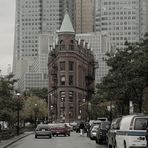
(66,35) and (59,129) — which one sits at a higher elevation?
(66,35)

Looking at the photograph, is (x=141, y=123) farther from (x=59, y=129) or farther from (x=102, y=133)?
(x=59, y=129)

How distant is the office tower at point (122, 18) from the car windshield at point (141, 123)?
509 feet

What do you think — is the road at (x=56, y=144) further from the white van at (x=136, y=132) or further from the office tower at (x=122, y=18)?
the office tower at (x=122, y=18)

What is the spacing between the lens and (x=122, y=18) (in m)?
183

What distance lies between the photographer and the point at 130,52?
158 feet

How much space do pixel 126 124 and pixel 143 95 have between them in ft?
71.4

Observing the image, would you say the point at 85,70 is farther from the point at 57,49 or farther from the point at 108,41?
the point at 108,41

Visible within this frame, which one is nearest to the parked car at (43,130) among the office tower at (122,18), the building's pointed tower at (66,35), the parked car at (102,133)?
the parked car at (102,133)

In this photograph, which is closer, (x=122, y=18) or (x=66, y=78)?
(x=66, y=78)

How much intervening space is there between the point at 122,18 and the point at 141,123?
163722 mm

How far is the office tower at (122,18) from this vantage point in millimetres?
177250

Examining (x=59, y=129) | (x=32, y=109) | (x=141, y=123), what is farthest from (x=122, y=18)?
(x=141, y=123)

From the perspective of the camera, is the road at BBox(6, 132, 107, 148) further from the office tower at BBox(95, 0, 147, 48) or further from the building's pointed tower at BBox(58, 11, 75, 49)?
the office tower at BBox(95, 0, 147, 48)

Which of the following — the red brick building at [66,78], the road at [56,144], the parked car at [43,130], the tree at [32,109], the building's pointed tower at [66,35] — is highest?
the building's pointed tower at [66,35]
